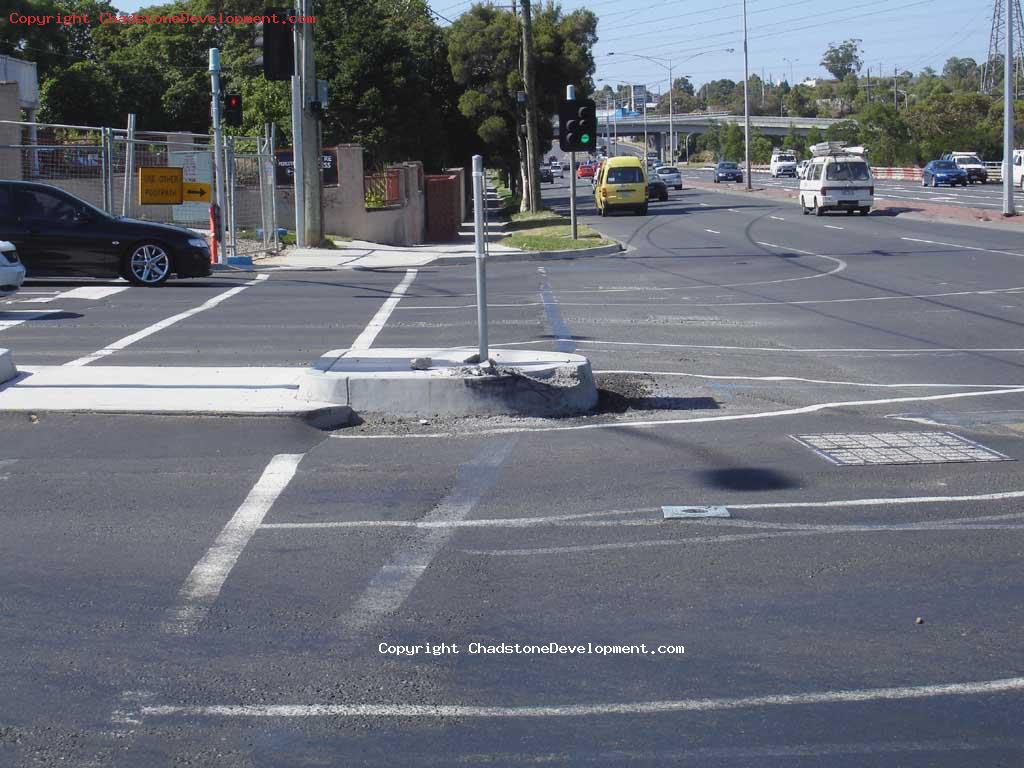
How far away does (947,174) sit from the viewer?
68.6 m

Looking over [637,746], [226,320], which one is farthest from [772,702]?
[226,320]

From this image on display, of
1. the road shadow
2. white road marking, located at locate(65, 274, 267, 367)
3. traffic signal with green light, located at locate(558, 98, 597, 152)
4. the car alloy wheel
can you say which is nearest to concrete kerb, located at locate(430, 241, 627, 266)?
traffic signal with green light, located at locate(558, 98, 597, 152)

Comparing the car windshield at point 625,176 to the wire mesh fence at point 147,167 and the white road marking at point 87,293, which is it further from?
the white road marking at point 87,293

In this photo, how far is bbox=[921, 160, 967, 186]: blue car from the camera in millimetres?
68438

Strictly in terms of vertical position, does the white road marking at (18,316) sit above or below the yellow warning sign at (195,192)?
below

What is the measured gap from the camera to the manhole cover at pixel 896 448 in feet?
27.9

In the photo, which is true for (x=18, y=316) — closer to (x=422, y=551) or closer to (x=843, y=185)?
(x=422, y=551)

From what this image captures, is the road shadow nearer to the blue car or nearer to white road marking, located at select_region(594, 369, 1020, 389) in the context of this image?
white road marking, located at select_region(594, 369, 1020, 389)

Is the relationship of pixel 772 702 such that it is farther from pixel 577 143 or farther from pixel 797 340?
pixel 577 143

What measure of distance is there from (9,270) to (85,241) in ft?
10.1

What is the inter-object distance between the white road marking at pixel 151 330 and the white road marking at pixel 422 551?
222 inches

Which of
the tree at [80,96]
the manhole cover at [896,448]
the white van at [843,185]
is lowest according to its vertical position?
the manhole cover at [896,448]

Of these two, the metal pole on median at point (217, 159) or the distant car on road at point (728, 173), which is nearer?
the metal pole on median at point (217, 159)

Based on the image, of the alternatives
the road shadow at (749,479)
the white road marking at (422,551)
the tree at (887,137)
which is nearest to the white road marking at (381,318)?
the white road marking at (422,551)
